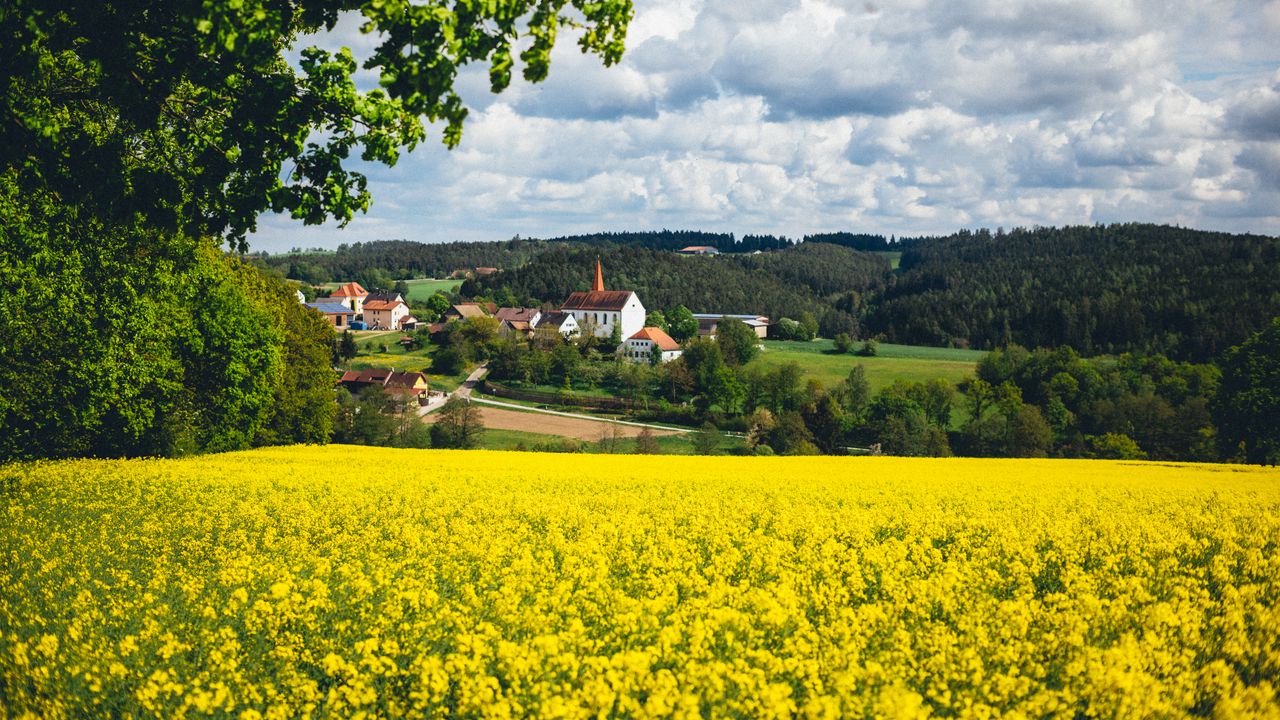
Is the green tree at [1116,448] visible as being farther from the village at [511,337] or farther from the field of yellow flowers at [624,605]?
the field of yellow flowers at [624,605]

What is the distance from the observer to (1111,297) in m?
144

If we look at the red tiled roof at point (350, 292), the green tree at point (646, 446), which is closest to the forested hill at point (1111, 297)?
the green tree at point (646, 446)

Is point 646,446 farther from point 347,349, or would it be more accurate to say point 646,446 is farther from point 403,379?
point 347,349

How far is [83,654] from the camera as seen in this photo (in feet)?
20.3

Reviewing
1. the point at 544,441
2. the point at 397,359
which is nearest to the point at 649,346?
the point at 397,359

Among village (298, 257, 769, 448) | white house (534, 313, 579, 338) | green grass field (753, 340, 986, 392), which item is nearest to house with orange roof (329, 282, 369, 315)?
village (298, 257, 769, 448)

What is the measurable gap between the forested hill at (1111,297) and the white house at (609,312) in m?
69.2

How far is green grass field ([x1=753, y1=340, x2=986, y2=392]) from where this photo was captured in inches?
3949

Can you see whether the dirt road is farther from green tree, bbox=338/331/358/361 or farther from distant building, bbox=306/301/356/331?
distant building, bbox=306/301/356/331

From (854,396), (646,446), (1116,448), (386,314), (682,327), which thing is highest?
(386,314)

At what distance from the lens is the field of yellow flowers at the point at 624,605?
18.5 feet

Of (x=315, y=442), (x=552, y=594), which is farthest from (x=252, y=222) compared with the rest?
(x=315, y=442)

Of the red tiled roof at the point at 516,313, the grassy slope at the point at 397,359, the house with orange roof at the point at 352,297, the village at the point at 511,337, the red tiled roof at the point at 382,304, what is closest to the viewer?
the village at the point at 511,337

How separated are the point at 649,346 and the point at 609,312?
25794 mm
